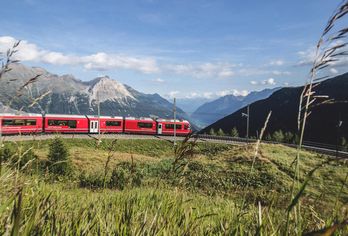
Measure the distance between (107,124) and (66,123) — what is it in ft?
23.8

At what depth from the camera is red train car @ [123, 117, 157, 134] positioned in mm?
55750

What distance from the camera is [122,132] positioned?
55.6 m

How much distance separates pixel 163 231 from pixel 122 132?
5461 centimetres

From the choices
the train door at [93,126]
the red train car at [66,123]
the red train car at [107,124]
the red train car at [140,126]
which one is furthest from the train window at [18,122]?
the red train car at [140,126]

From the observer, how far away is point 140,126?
56750 mm

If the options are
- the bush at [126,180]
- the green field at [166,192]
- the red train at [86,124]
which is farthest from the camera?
the red train at [86,124]

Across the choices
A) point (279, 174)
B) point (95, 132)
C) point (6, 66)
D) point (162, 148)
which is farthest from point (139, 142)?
point (6, 66)

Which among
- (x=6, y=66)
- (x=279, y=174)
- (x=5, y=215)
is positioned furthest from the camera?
(x=279, y=174)

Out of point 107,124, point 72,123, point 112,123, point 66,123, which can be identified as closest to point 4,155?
point 66,123

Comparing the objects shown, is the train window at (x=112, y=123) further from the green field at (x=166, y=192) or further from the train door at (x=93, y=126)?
the green field at (x=166, y=192)

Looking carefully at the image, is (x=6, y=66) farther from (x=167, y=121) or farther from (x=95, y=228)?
(x=167, y=121)

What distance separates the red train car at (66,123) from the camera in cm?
4508

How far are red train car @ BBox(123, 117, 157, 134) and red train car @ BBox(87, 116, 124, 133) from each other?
5.05 feet

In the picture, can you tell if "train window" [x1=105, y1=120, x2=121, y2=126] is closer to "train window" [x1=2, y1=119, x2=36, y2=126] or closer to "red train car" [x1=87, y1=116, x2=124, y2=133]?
"red train car" [x1=87, y1=116, x2=124, y2=133]
